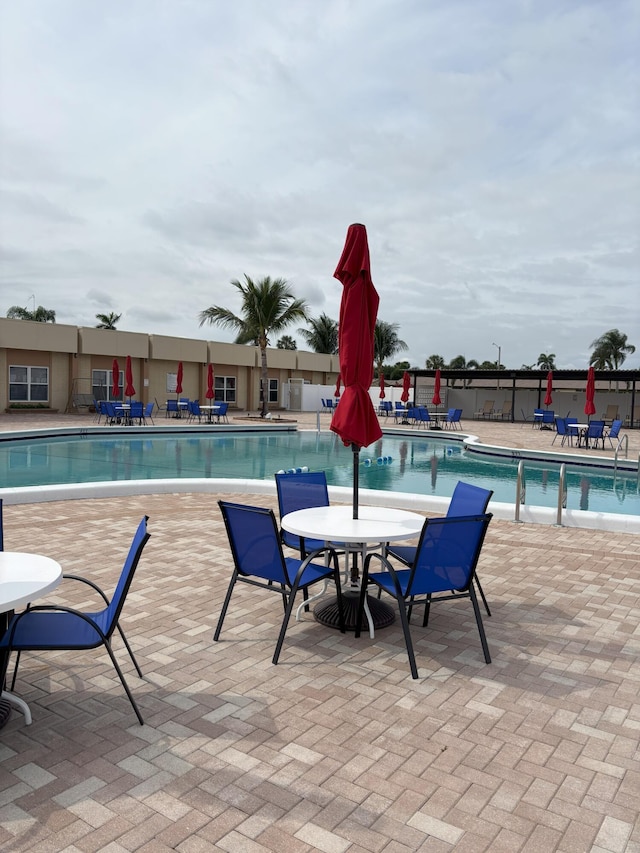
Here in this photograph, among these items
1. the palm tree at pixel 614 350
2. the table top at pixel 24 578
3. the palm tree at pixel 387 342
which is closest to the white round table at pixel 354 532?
the table top at pixel 24 578

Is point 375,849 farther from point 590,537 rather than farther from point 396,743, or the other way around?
A: point 590,537

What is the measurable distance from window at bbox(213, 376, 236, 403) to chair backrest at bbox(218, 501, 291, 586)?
29.3 metres

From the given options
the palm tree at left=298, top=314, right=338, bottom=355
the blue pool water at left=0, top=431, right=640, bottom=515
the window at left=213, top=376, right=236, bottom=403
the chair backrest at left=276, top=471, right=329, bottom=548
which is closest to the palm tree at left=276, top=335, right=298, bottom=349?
the palm tree at left=298, top=314, right=338, bottom=355

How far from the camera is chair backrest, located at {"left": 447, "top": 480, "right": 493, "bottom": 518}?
4362 millimetres

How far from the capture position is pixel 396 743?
2.72 metres

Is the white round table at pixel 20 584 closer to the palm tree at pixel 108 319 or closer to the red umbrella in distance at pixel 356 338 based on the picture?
the red umbrella in distance at pixel 356 338

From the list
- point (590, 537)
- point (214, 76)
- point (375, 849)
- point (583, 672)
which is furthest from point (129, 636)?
point (214, 76)

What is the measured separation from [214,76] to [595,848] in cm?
960

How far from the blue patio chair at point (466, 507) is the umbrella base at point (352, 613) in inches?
13.2

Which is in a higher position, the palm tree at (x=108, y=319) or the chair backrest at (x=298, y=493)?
the palm tree at (x=108, y=319)

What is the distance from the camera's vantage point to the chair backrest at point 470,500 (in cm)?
436

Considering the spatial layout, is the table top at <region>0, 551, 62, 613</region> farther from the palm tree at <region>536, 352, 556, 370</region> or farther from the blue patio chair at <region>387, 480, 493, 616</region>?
the palm tree at <region>536, 352, 556, 370</region>

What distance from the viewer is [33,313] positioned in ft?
166

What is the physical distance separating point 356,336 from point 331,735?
2.48 meters
